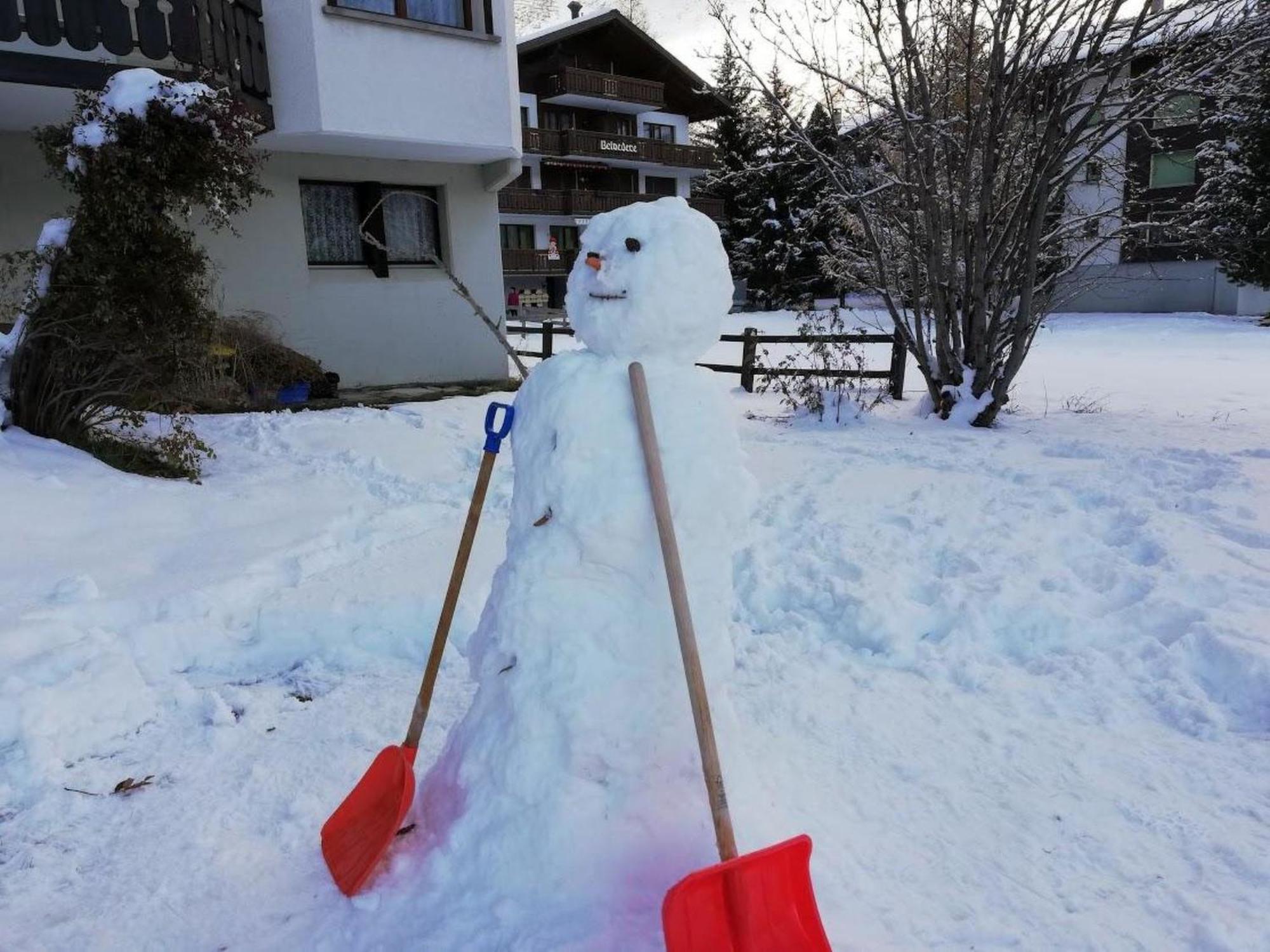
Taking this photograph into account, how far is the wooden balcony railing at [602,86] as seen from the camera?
26953 millimetres

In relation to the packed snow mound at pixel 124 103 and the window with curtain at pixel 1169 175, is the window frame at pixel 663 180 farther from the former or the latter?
the packed snow mound at pixel 124 103

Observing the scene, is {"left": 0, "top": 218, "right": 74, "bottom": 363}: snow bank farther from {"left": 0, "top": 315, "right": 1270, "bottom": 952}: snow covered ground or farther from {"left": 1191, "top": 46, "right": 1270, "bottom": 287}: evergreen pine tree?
{"left": 1191, "top": 46, "right": 1270, "bottom": 287}: evergreen pine tree

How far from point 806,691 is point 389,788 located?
1.72 meters

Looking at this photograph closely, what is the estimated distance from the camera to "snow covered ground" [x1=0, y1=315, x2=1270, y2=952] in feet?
7.32

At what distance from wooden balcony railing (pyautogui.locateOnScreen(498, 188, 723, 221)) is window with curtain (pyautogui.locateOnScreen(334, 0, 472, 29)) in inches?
709

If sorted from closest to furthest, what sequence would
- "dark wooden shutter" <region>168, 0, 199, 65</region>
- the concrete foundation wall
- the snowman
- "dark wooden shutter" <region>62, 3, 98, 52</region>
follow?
the snowman, "dark wooden shutter" <region>62, 3, 98, 52</region>, "dark wooden shutter" <region>168, 0, 199, 65</region>, the concrete foundation wall

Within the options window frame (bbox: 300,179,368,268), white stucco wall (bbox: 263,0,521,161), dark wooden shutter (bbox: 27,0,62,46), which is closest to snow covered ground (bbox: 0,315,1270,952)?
dark wooden shutter (bbox: 27,0,62,46)

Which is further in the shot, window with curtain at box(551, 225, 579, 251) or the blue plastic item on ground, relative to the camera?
window with curtain at box(551, 225, 579, 251)

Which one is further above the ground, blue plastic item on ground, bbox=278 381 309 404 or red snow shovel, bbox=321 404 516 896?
blue plastic item on ground, bbox=278 381 309 404

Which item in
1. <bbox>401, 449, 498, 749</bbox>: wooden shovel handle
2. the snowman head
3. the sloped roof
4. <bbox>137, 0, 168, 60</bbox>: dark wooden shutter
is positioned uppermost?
the sloped roof

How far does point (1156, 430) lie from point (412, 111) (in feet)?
26.5

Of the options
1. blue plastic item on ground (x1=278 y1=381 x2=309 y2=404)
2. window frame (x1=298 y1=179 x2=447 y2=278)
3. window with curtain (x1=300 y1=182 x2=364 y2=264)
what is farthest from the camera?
window frame (x1=298 y1=179 x2=447 y2=278)

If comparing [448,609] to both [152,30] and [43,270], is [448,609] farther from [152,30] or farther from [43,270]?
[152,30]

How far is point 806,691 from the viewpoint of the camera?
11.1 ft
